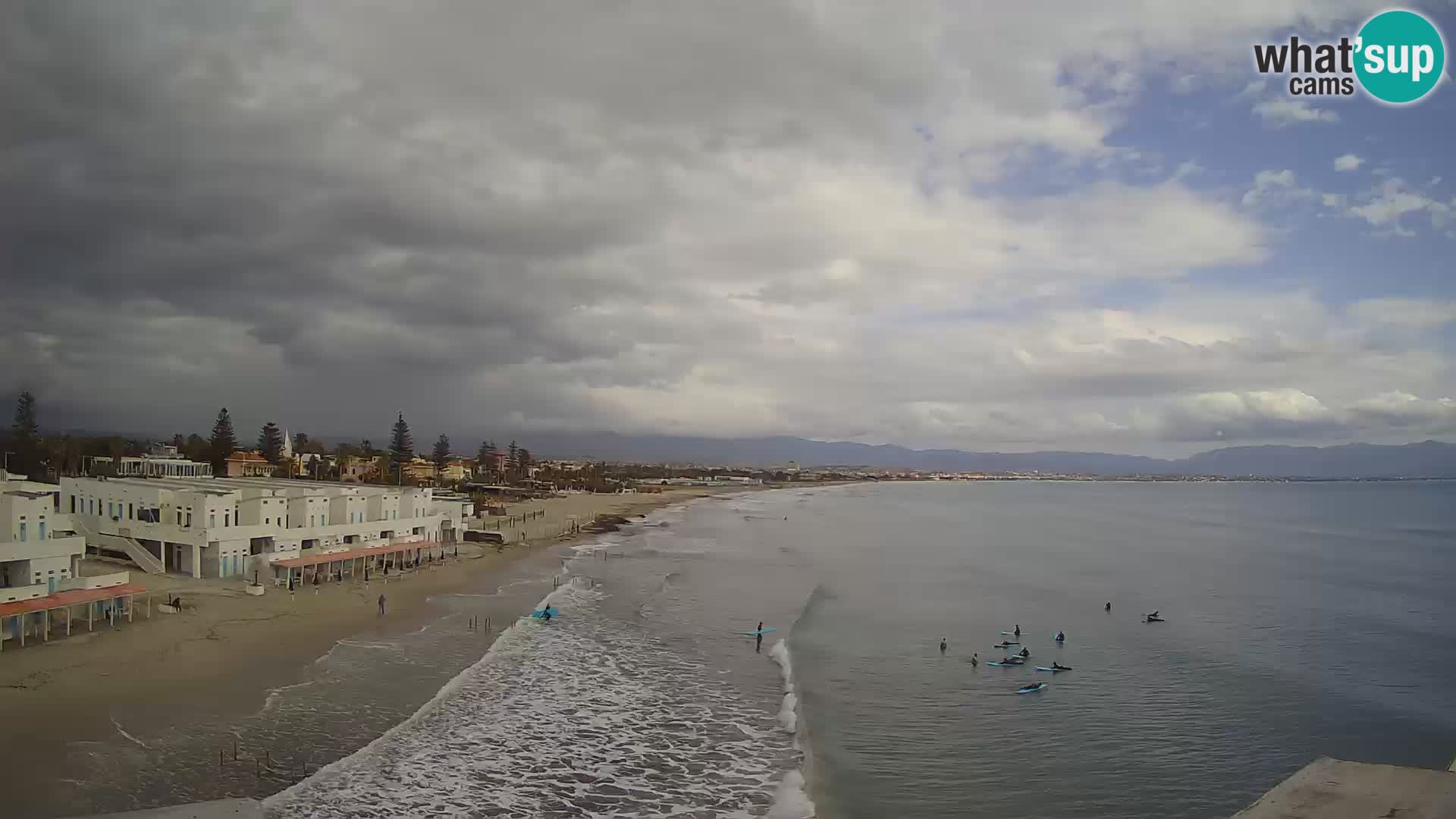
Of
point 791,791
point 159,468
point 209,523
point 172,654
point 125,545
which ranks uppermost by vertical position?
point 159,468

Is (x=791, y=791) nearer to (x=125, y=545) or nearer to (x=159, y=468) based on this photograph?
(x=125, y=545)

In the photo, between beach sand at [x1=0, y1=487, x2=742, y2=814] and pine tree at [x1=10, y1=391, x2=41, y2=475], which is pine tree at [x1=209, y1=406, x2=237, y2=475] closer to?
pine tree at [x1=10, y1=391, x2=41, y2=475]

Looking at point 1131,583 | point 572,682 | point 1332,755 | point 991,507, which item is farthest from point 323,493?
point 991,507

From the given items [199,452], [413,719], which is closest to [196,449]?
[199,452]

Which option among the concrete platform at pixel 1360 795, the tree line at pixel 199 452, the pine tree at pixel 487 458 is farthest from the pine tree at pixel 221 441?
the concrete platform at pixel 1360 795

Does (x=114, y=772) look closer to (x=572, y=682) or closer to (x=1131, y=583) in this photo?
(x=572, y=682)

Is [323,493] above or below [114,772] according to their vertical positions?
above

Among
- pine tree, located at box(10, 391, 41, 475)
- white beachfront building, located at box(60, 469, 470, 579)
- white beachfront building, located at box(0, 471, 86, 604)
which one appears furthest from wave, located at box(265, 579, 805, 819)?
pine tree, located at box(10, 391, 41, 475)
